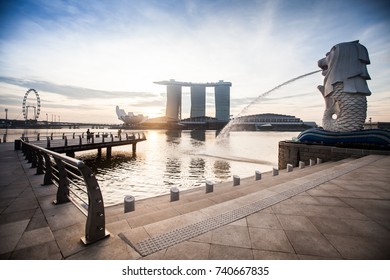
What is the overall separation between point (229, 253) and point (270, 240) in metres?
0.84

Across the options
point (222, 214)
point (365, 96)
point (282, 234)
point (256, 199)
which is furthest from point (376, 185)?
point (365, 96)

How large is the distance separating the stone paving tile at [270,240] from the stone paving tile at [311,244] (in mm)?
117

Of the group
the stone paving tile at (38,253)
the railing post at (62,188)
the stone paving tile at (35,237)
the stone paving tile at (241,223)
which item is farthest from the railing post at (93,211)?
the stone paving tile at (241,223)

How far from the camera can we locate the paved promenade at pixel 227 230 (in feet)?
9.31

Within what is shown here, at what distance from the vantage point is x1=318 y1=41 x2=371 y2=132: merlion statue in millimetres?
20594

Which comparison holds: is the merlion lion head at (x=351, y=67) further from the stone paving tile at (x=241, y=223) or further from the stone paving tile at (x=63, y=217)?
the stone paving tile at (x=63, y=217)

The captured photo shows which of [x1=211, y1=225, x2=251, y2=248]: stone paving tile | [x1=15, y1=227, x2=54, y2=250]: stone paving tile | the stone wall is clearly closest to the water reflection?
the stone wall

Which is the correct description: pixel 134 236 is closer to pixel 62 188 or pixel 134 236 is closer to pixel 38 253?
pixel 38 253

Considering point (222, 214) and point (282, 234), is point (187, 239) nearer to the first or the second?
point (222, 214)

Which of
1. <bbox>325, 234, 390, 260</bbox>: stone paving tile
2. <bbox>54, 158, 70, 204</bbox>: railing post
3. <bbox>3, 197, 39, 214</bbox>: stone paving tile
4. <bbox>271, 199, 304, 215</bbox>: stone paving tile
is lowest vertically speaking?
<bbox>3, 197, 39, 214</bbox>: stone paving tile

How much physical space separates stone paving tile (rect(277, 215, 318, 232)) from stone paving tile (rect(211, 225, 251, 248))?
2.93 feet

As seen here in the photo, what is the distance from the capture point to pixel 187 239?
323cm

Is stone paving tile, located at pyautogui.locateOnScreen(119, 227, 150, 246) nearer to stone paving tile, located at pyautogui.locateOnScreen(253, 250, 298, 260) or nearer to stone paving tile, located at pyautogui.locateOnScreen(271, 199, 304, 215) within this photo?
stone paving tile, located at pyautogui.locateOnScreen(253, 250, 298, 260)

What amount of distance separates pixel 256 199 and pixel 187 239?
8.55 feet
